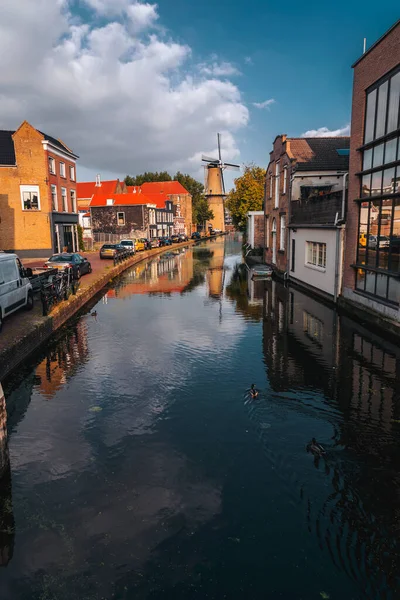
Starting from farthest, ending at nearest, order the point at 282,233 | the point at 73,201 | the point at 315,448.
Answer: the point at 73,201 < the point at 282,233 < the point at 315,448

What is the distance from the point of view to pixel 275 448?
7.11m

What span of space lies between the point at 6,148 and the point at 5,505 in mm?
36786

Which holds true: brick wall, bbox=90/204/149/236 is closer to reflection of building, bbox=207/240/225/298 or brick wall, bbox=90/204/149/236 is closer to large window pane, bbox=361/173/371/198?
reflection of building, bbox=207/240/225/298

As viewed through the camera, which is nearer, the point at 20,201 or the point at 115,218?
the point at 20,201

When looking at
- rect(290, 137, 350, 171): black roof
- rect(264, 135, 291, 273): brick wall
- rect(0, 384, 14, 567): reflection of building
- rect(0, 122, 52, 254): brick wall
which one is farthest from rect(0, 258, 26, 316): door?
rect(0, 122, 52, 254): brick wall

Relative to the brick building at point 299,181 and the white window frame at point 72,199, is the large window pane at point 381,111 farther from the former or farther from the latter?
the white window frame at point 72,199

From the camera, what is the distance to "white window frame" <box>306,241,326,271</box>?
68.0 ft

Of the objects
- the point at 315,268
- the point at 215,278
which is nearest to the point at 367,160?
the point at 315,268

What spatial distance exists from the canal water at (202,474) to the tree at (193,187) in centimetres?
9757

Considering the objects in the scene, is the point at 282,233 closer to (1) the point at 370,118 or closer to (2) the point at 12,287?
(1) the point at 370,118

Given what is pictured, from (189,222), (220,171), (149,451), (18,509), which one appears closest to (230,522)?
(149,451)

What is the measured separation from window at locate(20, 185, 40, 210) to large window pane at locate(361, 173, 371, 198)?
2798 centimetres

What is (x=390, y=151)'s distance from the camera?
13961 mm

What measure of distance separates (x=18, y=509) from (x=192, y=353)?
730 cm
